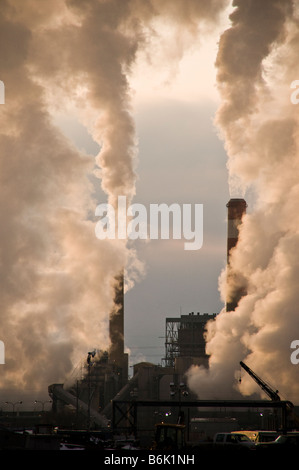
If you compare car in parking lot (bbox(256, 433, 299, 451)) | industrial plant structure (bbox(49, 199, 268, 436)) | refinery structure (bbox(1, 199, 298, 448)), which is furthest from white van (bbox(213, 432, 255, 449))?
industrial plant structure (bbox(49, 199, 268, 436))

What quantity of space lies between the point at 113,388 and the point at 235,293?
31224 mm

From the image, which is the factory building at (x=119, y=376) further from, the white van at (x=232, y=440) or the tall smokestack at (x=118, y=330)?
the white van at (x=232, y=440)

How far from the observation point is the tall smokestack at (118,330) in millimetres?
143000

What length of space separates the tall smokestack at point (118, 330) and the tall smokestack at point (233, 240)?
19.0m

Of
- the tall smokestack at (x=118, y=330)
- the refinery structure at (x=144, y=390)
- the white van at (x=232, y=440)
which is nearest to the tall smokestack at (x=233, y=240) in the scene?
the refinery structure at (x=144, y=390)

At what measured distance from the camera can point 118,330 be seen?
145625 millimetres

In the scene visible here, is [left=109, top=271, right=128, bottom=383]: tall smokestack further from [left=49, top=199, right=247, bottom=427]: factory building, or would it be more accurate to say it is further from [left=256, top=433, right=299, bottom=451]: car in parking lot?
[left=256, top=433, right=299, bottom=451]: car in parking lot

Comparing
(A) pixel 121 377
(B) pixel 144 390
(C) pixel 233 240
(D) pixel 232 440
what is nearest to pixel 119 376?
(A) pixel 121 377

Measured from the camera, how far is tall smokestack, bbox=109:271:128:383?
143 m

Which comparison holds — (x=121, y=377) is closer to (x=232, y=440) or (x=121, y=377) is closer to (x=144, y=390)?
(x=144, y=390)

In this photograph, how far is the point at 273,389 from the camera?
122312 mm

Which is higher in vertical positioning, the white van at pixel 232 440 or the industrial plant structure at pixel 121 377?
the industrial plant structure at pixel 121 377
